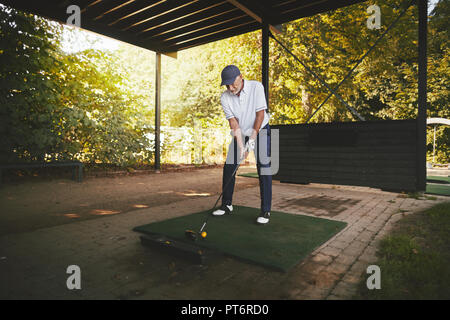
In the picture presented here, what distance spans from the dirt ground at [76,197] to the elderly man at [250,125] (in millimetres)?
1218

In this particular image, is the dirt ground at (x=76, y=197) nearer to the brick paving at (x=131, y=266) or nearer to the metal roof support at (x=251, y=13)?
the brick paving at (x=131, y=266)

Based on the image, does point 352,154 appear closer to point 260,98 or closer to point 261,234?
point 260,98

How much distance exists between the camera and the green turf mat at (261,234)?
2107mm

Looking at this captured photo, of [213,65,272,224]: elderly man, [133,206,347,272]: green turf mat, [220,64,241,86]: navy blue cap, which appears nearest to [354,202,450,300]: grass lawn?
[133,206,347,272]: green turf mat

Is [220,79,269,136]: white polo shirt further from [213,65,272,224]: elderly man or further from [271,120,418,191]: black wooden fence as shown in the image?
[271,120,418,191]: black wooden fence

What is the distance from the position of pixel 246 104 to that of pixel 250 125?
10.0 inches

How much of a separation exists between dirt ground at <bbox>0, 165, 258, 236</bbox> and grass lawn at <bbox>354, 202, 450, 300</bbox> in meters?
2.47

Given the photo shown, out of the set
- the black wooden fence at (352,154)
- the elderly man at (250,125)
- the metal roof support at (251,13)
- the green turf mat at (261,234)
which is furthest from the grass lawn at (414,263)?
the metal roof support at (251,13)

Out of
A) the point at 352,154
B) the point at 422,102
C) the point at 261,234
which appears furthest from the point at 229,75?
the point at 422,102

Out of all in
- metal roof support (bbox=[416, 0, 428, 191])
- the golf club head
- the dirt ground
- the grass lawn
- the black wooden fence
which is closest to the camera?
the grass lawn

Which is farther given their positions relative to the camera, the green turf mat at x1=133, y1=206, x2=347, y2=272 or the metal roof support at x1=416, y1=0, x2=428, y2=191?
the metal roof support at x1=416, y1=0, x2=428, y2=191

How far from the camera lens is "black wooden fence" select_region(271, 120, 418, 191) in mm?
4539

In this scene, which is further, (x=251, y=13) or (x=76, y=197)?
(x=251, y=13)

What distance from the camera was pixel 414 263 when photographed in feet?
6.34
